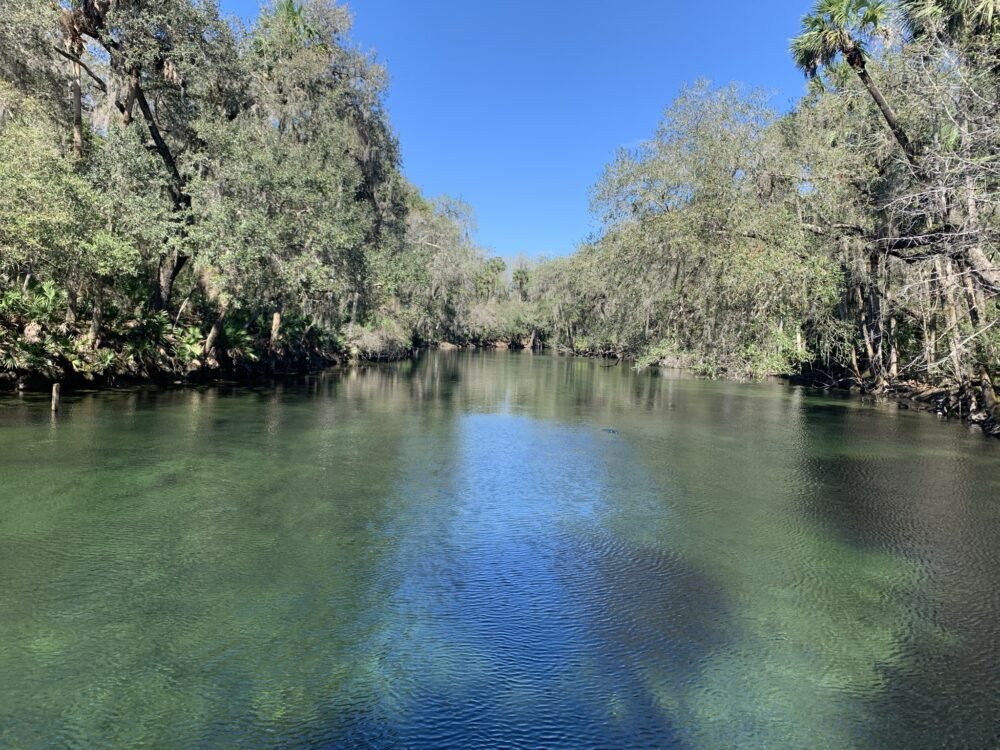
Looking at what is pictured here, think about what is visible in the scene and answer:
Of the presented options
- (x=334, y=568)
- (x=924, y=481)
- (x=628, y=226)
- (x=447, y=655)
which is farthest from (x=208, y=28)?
(x=924, y=481)

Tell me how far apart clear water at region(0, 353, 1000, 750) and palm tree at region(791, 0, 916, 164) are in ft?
26.9

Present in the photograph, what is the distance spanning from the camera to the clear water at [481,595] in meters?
4.39

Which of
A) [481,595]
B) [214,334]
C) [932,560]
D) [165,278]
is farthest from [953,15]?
[165,278]

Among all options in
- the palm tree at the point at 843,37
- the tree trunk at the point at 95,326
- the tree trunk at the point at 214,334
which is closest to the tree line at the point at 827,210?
the palm tree at the point at 843,37

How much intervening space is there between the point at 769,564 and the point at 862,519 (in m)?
2.90

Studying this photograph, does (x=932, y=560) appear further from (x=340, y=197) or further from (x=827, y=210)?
(x=340, y=197)

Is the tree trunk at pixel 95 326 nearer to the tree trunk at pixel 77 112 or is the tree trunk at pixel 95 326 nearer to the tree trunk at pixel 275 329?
the tree trunk at pixel 77 112

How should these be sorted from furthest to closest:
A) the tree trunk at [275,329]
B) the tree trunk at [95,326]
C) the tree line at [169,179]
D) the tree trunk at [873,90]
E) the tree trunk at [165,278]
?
the tree trunk at [275,329]
the tree trunk at [165,278]
the tree trunk at [95,326]
the tree line at [169,179]
the tree trunk at [873,90]

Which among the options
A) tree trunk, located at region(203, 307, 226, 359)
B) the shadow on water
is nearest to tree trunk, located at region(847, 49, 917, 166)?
the shadow on water

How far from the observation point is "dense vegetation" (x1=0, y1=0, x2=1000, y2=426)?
13.9 metres

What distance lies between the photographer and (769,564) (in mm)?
7508

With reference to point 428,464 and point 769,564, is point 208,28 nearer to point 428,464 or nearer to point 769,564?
point 428,464

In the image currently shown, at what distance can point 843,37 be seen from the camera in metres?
14.5

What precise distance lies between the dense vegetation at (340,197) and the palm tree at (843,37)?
58 millimetres
